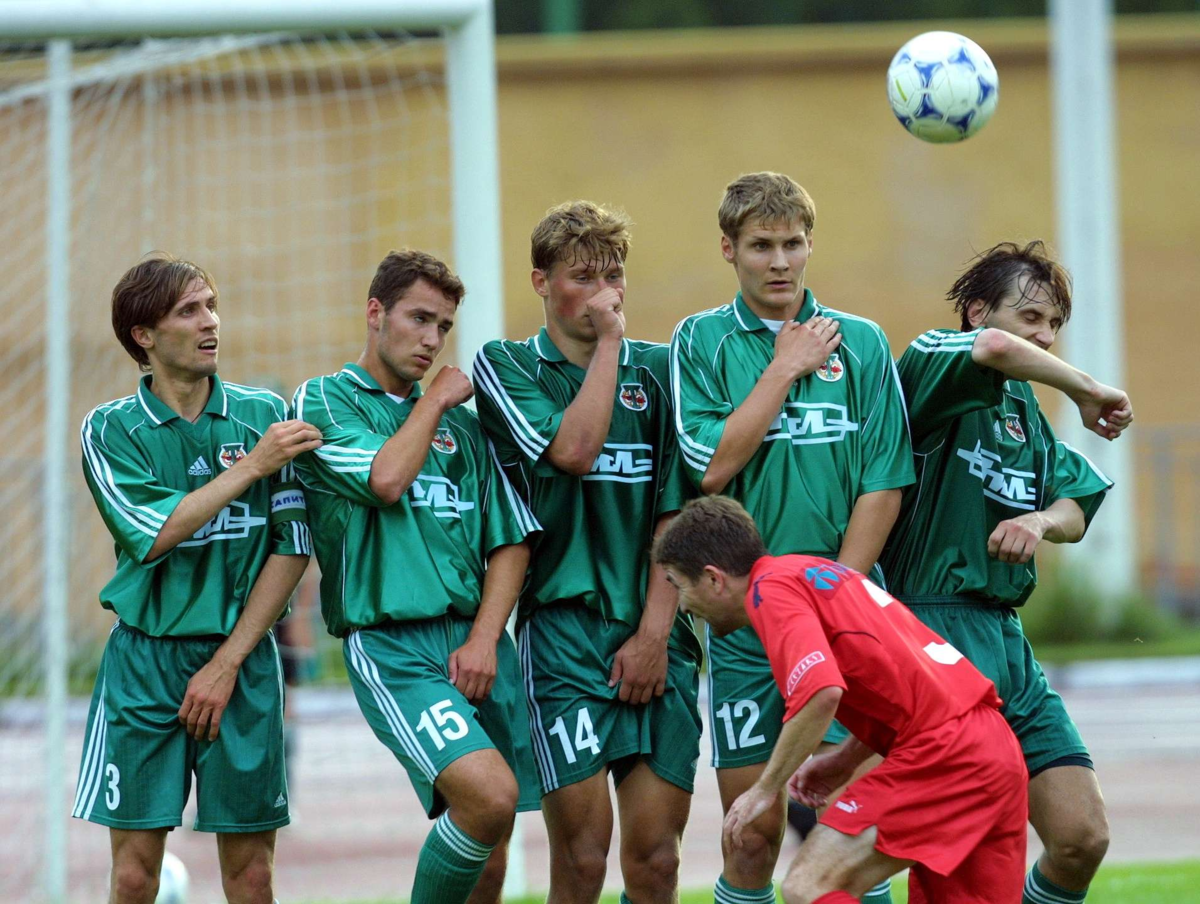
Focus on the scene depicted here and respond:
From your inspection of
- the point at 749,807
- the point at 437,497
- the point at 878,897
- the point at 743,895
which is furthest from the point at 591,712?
the point at 878,897

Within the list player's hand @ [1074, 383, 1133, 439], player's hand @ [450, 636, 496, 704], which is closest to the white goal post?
player's hand @ [450, 636, 496, 704]

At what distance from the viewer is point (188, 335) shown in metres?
4.78

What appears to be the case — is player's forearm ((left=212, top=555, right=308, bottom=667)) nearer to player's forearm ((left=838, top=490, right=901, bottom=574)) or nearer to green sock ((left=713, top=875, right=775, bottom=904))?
green sock ((left=713, top=875, right=775, bottom=904))

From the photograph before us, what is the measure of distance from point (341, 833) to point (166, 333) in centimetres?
522

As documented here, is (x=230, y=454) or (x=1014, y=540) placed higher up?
(x=230, y=454)

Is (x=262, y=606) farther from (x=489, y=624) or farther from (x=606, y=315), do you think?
(x=606, y=315)

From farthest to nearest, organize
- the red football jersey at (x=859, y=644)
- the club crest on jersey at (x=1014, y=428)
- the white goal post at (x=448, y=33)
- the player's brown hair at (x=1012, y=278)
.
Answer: the white goal post at (x=448, y=33) < the club crest on jersey at (x=1014, y=428) < the player's brown hair at (x=1012, y=278) < the red football jersey at (x=859, y=644)

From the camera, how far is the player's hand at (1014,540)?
4.71 meters

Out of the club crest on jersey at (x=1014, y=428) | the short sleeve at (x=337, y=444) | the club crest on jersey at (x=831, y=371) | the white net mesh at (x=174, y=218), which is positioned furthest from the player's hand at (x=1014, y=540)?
the white net mesh at (x=174, y=218)

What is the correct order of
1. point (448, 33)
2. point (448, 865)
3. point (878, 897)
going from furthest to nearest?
point (448, 33) < point (878, 897) < point (448, 865)

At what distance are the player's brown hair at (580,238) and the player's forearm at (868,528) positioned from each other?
1.05m

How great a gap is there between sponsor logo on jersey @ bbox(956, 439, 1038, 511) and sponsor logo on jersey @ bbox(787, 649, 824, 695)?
4.39 feet

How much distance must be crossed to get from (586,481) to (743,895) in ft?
4.40

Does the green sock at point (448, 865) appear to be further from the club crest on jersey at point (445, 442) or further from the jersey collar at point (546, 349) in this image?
the jersey collar at point (546, 349)
